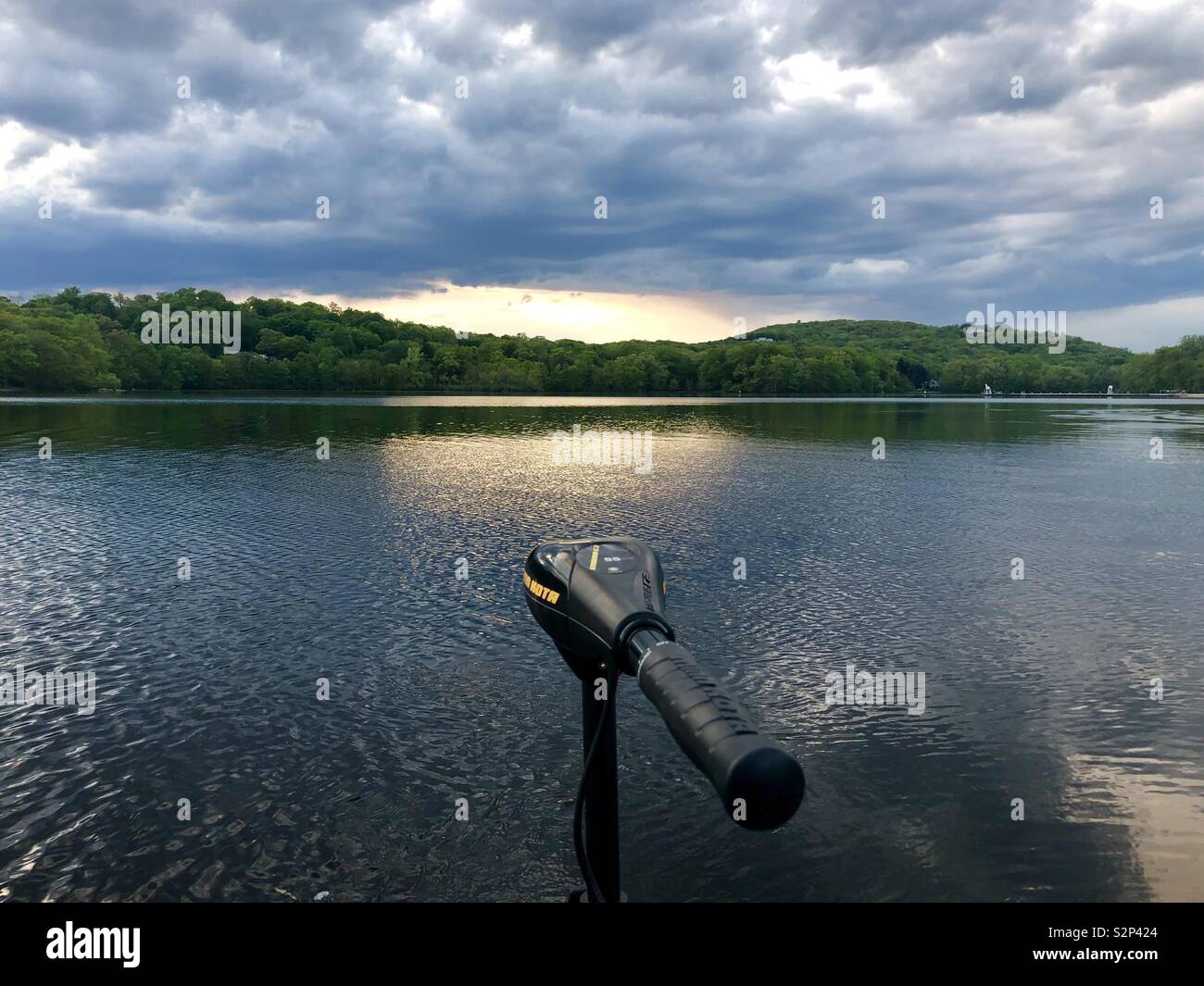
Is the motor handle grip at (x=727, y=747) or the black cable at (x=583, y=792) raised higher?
the motor handle grip at (x=727, y=747)

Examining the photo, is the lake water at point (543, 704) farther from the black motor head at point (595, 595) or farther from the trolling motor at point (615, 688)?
the black motor head at point (595, 595)

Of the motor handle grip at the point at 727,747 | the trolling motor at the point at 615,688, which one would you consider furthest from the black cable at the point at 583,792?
the motor handle grip at the point at 727,747

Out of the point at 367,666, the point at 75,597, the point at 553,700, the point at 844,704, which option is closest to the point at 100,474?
the point at 75,597

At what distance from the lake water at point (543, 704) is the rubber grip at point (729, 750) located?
4.33m

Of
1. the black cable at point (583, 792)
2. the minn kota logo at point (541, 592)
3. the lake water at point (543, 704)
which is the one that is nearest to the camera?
the black cable at point (583, 792)

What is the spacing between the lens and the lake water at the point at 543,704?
6359 mm

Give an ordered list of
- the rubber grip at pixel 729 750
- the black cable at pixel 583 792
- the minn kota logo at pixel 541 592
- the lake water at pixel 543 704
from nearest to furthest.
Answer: the rubber grip at pixel 729 750, the black cable at pixel 583 792, the minn kota logo at pixel 541 592, the lake water at pixel 543 704

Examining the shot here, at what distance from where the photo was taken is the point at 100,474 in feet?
97.9

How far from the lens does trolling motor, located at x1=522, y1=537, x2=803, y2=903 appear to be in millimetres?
1991

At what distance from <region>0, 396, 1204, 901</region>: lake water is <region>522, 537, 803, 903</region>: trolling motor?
3301mm

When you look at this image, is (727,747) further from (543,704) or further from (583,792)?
(543,704)

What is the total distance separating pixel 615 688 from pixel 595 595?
0.39 meters
